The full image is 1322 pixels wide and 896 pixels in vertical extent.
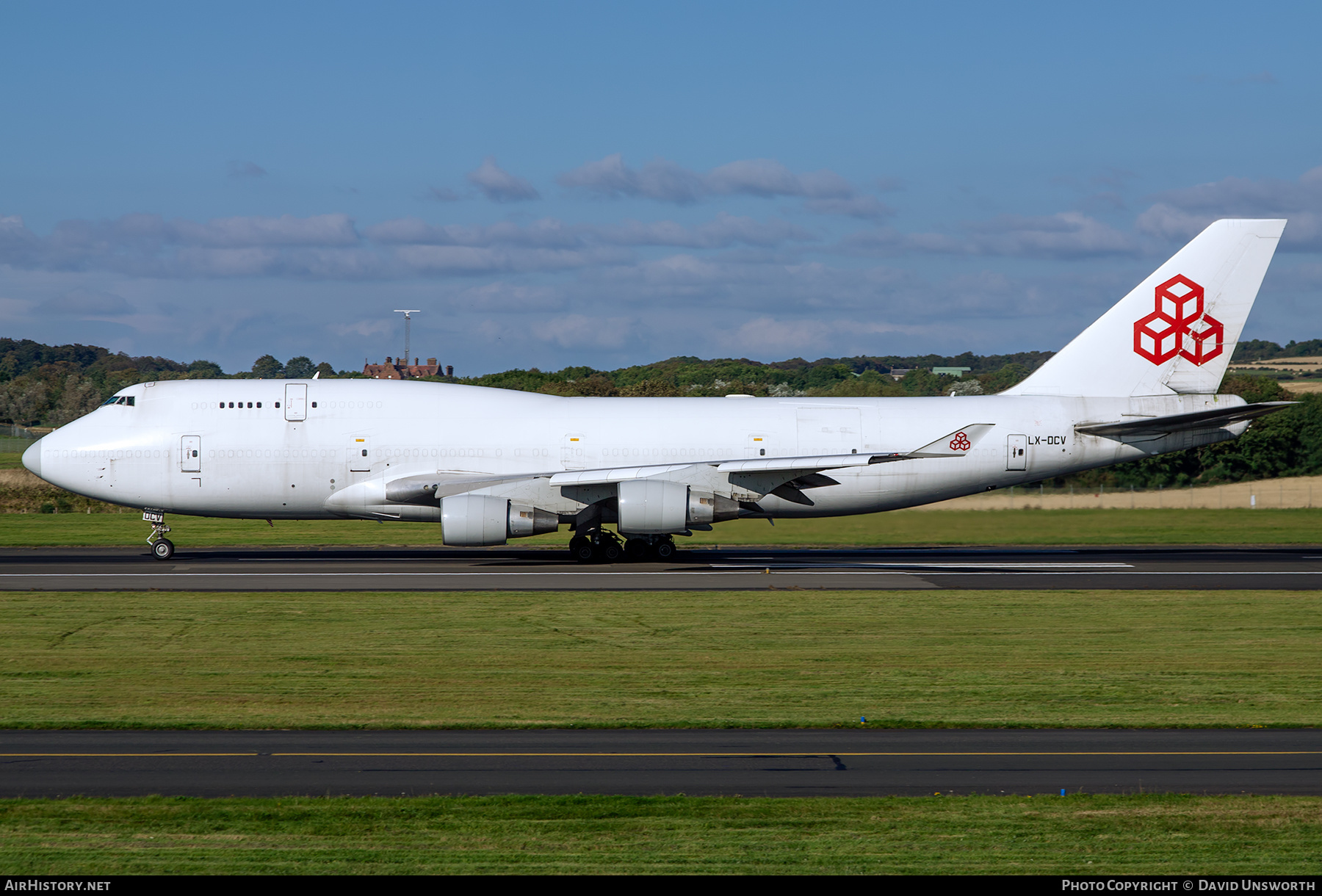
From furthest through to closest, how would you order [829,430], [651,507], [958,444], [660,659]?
[829,430]
[958,444]
[651,507]
[660,659]

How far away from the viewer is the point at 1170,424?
1217 inches

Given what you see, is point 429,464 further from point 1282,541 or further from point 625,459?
point 1282,541

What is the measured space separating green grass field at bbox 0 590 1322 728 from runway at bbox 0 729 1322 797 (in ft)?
2.07

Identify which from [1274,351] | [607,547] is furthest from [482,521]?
[1274,351]

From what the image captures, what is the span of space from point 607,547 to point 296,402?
9.45 metres

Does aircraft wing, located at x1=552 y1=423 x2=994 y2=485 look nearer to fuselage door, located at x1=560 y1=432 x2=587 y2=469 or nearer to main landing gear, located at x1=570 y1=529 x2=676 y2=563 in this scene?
fuselage door, located at x1=560 y1=432 x2=587 y2=469

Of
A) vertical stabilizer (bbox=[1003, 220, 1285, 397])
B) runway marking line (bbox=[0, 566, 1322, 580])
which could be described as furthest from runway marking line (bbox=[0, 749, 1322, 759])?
vertical stabilizer (bbox=[1003, 220, 1285, 397])

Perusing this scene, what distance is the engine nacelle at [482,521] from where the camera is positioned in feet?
94.1

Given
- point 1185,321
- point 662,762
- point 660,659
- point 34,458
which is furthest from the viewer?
point 1185,321

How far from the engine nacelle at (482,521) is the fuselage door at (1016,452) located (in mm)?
13255

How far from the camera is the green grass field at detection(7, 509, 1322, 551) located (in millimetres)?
35250

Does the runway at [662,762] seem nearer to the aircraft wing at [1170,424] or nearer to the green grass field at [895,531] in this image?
the aircraft wing at [1170,424]

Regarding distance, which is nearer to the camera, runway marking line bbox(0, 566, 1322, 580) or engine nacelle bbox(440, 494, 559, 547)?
runway marking line bbox(0, 566, 1322, 580)

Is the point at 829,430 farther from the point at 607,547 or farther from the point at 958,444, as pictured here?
the point at 607,547
